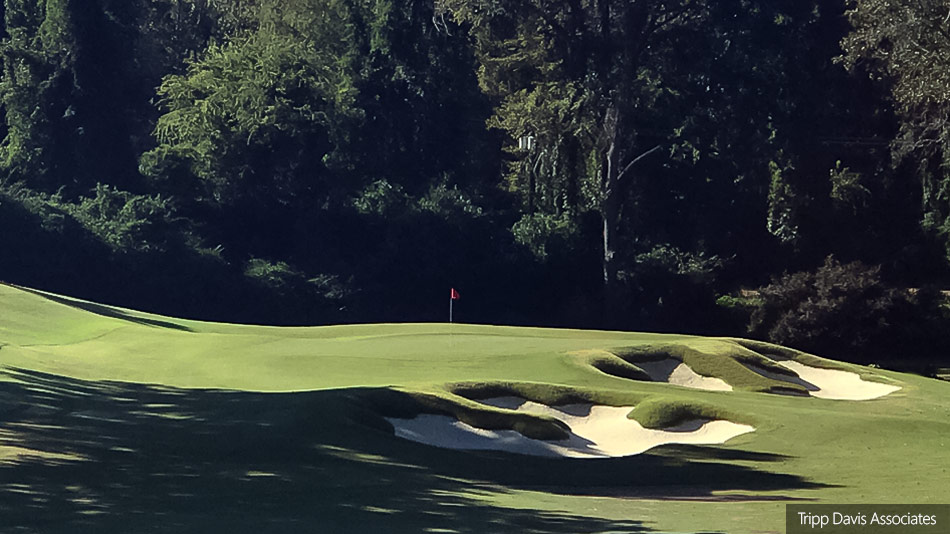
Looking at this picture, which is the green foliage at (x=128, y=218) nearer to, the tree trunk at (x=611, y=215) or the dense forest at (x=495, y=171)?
the dense forest at (x=495, y=171)

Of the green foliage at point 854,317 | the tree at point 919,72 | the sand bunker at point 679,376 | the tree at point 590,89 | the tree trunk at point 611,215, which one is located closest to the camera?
the sand bunker at point 679,376

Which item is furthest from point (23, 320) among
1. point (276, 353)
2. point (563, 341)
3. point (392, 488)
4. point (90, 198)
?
point (90, 198)

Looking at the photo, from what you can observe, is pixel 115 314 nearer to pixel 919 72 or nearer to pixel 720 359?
pixel 720 359

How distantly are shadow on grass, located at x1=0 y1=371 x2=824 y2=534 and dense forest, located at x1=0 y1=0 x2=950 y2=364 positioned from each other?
25.5 m

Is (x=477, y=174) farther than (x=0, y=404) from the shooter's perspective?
Yes

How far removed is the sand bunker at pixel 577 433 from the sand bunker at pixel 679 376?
498cm

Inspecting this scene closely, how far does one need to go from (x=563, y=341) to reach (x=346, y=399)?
13.2 m

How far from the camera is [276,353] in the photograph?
28609mm

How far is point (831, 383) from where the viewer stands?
3073 centimetres

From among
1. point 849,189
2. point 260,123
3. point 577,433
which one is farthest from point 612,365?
point 260,123

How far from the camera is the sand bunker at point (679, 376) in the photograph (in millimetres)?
28812

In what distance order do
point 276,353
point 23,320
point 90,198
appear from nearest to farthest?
point 276,353
point 23,320
point 90,198

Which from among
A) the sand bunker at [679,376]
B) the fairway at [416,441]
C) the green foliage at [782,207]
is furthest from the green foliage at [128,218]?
the sand bunker at [679,376]

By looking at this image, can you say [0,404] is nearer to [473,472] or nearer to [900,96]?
[473,472]
